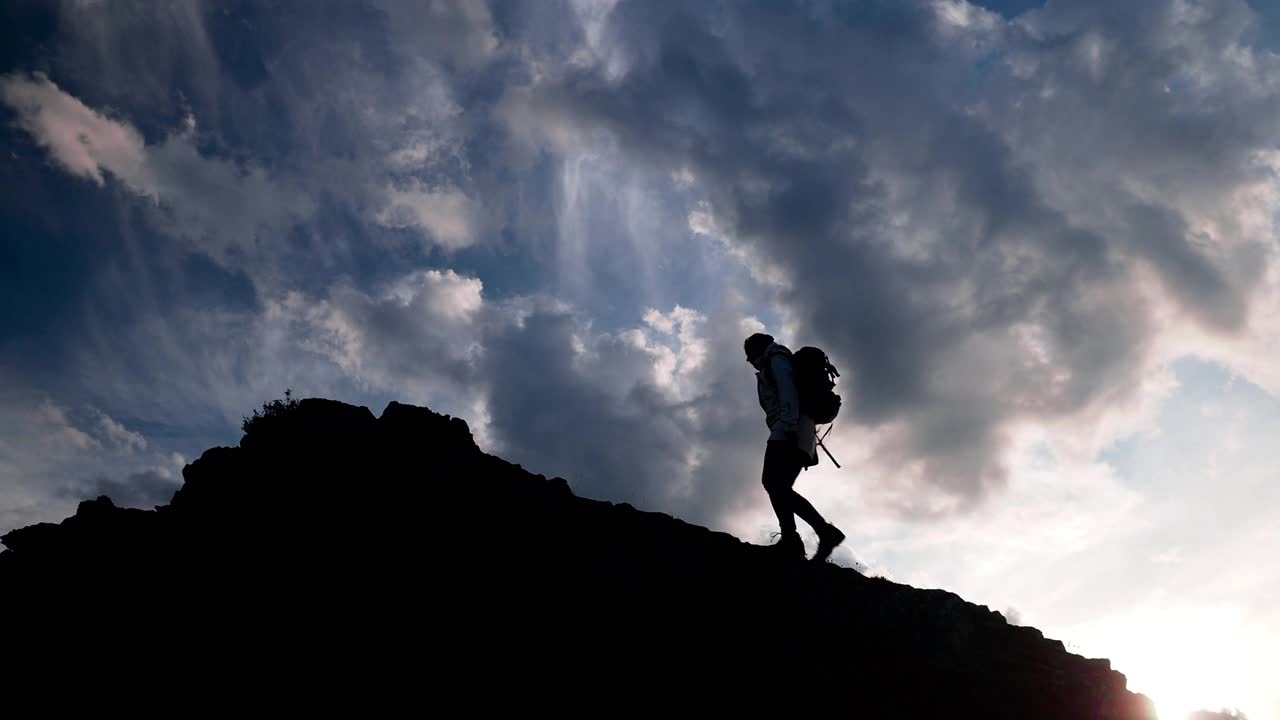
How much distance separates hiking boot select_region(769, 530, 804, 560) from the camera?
30.6 feet

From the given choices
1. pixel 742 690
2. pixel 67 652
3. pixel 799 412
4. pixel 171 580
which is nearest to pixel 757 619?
pixel 742 690

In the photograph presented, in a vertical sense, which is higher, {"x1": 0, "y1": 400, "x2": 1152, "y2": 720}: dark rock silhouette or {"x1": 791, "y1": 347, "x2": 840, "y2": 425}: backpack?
{"x1": 791, "y1": 347, "x2": 840, "y2": 425}: backpack

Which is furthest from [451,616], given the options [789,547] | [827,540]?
[827,540]

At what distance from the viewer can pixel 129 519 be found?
402 inches

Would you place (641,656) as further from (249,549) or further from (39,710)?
(39,710)

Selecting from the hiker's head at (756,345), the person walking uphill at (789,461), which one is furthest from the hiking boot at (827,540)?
the hiker's head at (756,345)

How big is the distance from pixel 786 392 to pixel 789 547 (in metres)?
2.10

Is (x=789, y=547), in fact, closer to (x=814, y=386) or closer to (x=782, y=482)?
(x=782, y=482)

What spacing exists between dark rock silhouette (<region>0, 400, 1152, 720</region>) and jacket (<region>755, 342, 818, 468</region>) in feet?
5.35

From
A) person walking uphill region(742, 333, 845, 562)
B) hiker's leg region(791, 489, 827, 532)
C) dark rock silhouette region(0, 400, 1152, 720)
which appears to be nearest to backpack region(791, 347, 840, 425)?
person walking uphill region(742, 333, 845, 562)

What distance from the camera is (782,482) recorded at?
31.1 feet

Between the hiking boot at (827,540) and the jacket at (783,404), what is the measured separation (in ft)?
3.03

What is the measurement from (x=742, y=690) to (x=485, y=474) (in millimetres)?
5028

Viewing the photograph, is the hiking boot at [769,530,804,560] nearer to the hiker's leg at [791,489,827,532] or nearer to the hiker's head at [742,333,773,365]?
the hiker's leg at [791,489,827,532]
